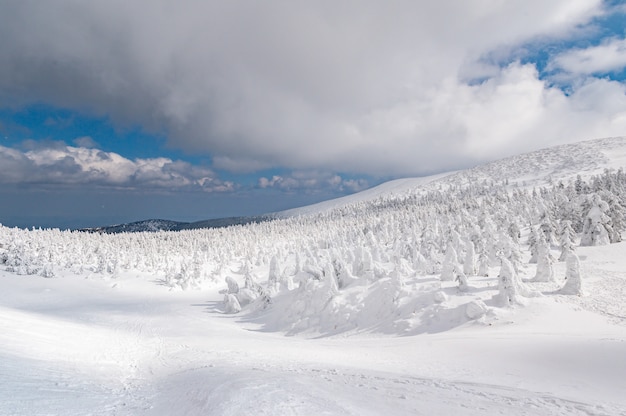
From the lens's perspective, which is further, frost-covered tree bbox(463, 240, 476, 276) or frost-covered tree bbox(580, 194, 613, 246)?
frost-covered tree bbox(580, 194, 613, 246)

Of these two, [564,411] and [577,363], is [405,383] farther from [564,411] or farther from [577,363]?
[577,363]

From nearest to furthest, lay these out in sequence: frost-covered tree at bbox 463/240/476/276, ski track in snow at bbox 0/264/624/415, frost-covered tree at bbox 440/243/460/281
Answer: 1. ski track in snow at bbox 0/264/624/415
2. frost-covered tree at bbox 440/243/460/281
3. frost-covered tree at bbox 463/240/476/276

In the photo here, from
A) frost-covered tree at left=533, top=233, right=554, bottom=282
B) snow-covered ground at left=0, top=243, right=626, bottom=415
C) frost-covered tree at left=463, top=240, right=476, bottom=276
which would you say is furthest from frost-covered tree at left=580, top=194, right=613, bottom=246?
frost-covered tree at left=463, top=240, right=476, bottom=276

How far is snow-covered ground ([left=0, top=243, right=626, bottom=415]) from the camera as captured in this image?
11469 millimetres

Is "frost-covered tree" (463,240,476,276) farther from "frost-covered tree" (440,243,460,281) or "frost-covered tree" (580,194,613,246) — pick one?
"frost-covered tree" (580,194,613,246)

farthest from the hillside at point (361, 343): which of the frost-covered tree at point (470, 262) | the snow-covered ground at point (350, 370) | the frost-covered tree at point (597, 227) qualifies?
the frost-covered tree at point (470, 262)

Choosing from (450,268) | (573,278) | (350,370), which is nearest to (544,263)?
(573,278)

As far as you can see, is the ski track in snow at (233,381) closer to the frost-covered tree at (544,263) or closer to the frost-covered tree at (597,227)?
the frost-covered tree at (544,263)

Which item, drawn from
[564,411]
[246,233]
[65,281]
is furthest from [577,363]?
[246,233]

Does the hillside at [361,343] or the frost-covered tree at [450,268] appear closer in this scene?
the hillside at [361,343]

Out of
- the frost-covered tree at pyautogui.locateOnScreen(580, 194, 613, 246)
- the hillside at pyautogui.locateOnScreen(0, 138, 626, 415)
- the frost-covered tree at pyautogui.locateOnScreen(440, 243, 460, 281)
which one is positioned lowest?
the hillside at pyautogui.locateOnScreen(0, 138, 626, 415)

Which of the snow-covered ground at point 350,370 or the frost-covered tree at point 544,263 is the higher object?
the frost-covered tree at point 544,263

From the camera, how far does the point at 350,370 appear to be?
17.0m

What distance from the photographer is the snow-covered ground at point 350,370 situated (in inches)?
452
